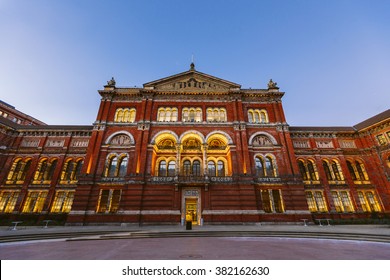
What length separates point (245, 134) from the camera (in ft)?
84.1

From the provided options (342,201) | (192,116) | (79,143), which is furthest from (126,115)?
(342,201)

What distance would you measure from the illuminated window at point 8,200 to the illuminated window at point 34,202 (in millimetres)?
1662

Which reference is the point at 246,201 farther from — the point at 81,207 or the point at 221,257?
the point at 81,207

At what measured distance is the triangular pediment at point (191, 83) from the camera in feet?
94.6

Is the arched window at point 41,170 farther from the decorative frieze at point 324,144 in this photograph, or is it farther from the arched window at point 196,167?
the decorative frieze at point 324,144

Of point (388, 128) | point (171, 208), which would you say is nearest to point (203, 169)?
point (171, 208)

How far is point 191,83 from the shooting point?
29.3 m

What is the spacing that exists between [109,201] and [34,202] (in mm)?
12939

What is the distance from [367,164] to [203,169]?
26.9 meters

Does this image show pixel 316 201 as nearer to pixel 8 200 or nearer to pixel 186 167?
pixel 186 167

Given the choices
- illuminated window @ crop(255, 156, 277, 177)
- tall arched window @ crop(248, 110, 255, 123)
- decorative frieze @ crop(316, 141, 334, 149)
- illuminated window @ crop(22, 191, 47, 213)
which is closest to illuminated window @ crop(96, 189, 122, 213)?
illuminated window @ crop(22, 191, 47, 213)

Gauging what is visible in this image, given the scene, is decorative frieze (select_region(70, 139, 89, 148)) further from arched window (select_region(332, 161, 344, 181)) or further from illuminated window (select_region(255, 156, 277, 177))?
arched window (select_region(332, 161, 344, 181))

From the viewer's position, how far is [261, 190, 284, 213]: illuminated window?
2259 cm

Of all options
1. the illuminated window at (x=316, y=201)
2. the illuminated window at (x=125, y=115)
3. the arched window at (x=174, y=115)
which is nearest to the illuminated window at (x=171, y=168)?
the arched window at (x=174, y=115)
